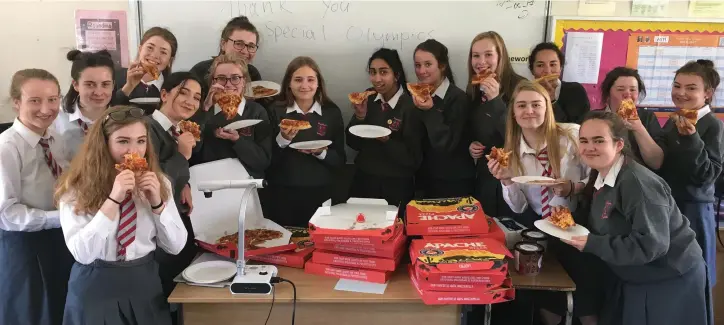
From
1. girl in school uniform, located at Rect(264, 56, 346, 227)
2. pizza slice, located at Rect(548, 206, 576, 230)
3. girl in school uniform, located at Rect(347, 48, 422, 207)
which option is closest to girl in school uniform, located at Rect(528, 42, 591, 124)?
girl in school uniform, located at Rect(347, 48, 422, 207)

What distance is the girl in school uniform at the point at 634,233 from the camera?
2256 millimetres

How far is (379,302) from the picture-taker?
2.20 metres

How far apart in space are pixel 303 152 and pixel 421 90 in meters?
0.83

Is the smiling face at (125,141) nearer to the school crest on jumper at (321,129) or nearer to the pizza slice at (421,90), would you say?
the school crest on jumper at (321,129)

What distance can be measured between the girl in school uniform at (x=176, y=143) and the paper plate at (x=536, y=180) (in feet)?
5.49

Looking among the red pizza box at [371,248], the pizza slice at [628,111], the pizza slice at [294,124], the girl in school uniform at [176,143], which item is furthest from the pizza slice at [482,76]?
the girl in school uniform at [176,143]

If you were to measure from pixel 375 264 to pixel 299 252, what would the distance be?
42 cm

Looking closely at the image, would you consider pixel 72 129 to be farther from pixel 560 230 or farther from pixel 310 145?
pixel 560 230

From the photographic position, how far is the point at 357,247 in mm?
2336

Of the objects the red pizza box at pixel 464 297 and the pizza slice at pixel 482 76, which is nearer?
the red pizza box at pixel 464 297

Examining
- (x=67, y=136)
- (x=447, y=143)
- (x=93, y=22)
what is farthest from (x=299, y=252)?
(x=93, y=22)

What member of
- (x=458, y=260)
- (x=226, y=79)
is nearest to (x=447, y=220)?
(x=458, y=260)

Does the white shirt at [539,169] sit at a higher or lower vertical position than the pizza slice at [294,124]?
lower

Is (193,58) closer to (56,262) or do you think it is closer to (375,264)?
(56,262)
